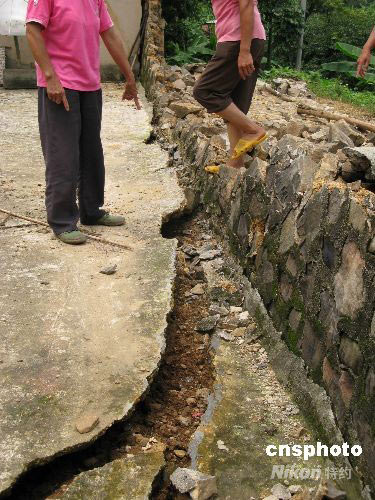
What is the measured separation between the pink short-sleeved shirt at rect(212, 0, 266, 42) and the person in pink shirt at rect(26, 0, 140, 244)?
68 centimetres

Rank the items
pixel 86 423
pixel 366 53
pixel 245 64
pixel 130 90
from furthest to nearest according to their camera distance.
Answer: pixel 366 53, pixel 130 90, pixel 245 64, pixel 86 423

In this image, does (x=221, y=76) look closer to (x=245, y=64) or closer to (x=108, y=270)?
(x=245, y=64)

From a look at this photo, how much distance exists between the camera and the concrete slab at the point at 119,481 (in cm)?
214

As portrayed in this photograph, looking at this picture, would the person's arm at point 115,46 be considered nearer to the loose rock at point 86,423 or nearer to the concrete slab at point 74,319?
the concrete slab at point 74,319

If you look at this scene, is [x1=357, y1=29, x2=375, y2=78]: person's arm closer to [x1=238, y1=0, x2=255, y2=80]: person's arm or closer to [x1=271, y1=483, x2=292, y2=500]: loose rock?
[x1=238, y1=0, x2=255, y2=80]: person's arm

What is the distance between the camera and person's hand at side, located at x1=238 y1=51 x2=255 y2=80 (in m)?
3.95

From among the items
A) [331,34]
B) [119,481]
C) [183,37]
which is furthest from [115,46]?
[331,34]

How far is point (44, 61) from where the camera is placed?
3496 millimetres

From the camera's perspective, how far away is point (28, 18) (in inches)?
135

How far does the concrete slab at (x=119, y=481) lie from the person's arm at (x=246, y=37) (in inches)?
104

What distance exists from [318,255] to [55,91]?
1933 millimetres

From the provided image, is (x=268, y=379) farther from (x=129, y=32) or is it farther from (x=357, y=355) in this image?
(x=129, y=32)

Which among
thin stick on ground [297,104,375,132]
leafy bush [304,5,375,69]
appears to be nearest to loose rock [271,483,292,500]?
thin stick on ground [297,104,375,132]

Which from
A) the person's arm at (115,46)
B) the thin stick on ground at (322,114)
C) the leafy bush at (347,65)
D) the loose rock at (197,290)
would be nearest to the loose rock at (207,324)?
the loose rock at (197,290)
